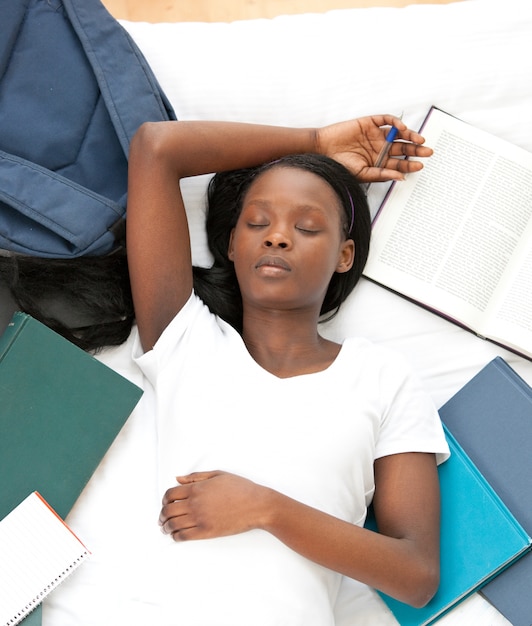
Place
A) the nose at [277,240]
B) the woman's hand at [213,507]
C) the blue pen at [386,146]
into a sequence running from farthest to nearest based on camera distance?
1. the blue pen at [386,146]
2. the nose at [277,240]
3. the woman's hand at [213,507]

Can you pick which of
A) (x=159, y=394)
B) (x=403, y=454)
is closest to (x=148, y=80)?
(x=159, y=394)

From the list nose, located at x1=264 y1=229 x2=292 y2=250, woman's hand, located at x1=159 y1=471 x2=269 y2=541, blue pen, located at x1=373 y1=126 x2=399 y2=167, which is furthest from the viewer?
blue pen, located at x1=373 y1=126 x2=399 y2=167

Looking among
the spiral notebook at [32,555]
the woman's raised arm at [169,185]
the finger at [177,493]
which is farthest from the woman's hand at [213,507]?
the woman's raised arm at [169,185]

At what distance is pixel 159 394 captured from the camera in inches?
46.2

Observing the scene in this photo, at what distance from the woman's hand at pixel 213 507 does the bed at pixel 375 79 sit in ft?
1.02

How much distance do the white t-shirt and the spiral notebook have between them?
0.47 feet

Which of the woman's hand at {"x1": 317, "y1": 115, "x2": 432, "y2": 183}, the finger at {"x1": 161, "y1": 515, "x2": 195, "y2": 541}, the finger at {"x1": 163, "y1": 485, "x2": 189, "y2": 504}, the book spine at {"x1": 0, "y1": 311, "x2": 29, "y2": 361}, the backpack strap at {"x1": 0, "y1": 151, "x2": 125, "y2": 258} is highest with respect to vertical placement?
the woman's hand at {"x1": 317, "y1": 115, "x2": 432, "y2": 183}

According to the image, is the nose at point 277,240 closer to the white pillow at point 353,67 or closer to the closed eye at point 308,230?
the closed eye at point 308,230

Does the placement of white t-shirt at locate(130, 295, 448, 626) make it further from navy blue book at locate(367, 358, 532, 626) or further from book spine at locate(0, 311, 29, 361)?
book spine at locate(0, 311, 29, 361)

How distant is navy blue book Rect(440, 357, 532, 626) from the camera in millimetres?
1149

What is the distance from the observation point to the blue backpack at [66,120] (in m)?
1.16

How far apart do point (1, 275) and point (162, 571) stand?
522 millimetres

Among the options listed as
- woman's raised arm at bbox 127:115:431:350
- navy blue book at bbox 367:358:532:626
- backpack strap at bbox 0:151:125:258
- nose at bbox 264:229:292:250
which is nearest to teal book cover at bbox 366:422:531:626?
navy blue book at bbox 367:358:532:626

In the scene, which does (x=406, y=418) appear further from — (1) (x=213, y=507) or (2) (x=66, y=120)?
(2) (x=66, y=120)
